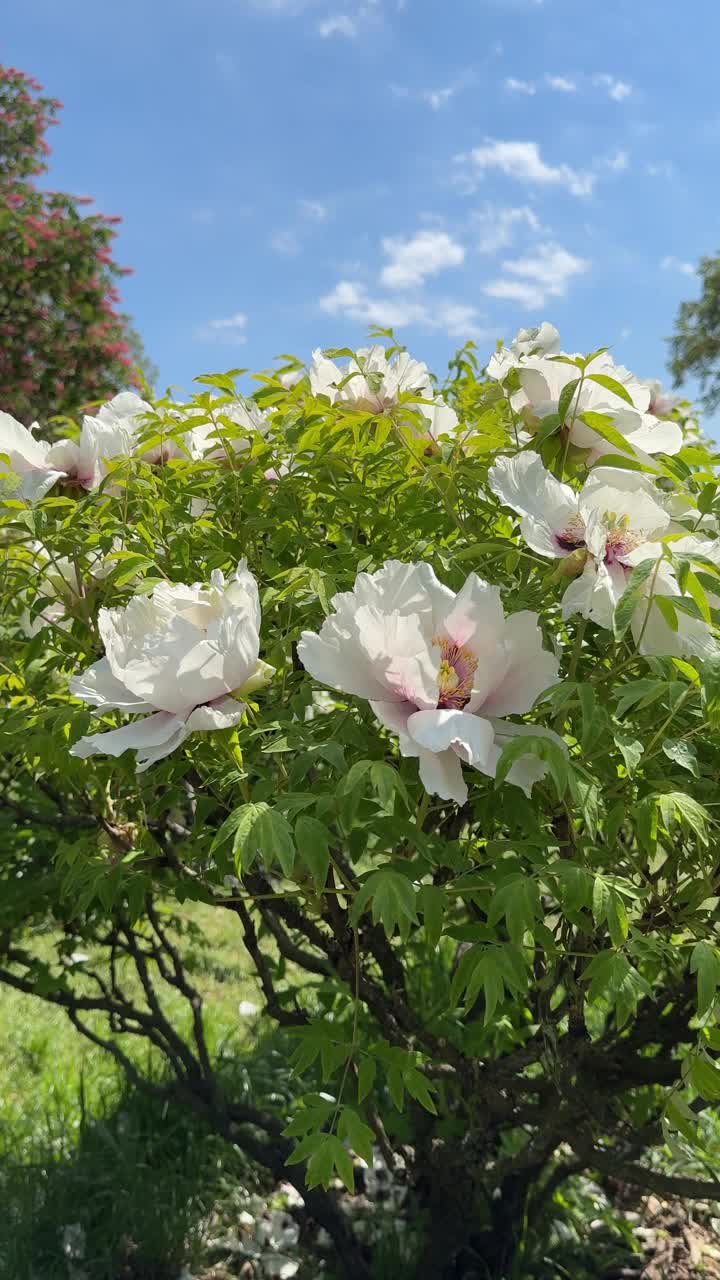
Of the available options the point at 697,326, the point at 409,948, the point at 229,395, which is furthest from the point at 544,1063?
the point at 697,326

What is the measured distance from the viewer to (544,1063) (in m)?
1.98

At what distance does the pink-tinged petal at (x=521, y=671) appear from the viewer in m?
1.33

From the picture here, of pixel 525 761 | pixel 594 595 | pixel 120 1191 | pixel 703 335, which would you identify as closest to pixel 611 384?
pixel 594 595

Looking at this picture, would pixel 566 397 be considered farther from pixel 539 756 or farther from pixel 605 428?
pixel 539 756

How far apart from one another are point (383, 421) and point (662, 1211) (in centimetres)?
283

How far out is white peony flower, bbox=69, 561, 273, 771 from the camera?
1.34 m

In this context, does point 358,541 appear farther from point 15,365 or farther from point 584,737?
point 15,365

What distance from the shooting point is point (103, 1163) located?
332 centimetres

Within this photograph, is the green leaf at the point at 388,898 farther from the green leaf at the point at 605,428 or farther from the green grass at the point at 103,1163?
the green grass at the point at 103,1163

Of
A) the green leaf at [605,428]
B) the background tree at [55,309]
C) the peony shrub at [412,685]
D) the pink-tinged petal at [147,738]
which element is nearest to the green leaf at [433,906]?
the peony shrub at [412,685]

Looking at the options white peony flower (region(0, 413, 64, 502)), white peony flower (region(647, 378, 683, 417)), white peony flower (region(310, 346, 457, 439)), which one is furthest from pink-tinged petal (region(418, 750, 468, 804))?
white peony flower (region(647, 378, 683, 417))

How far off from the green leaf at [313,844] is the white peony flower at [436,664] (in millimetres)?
143

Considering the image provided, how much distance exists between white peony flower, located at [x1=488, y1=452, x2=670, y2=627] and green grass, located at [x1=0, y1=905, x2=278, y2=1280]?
2.41 meters

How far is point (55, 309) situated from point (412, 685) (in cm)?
1271
